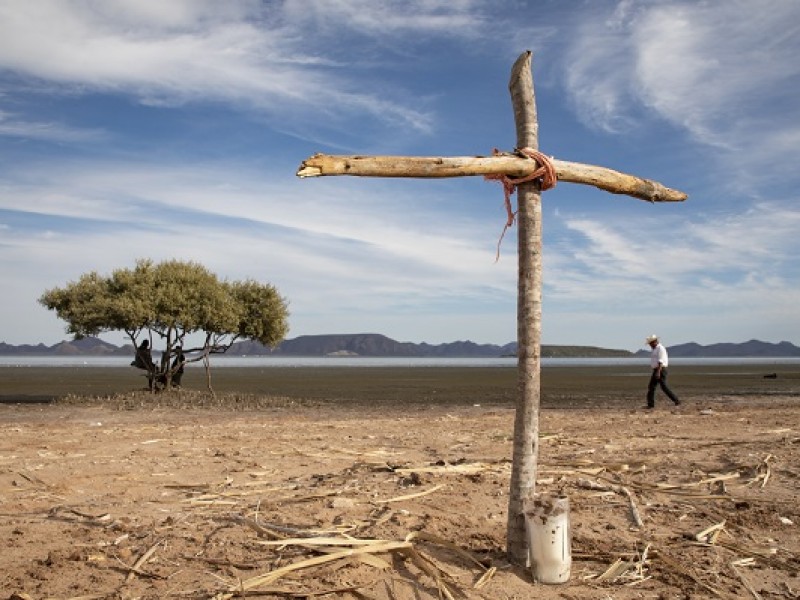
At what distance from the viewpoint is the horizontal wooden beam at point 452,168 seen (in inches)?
219

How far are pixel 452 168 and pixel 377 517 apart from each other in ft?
11.3

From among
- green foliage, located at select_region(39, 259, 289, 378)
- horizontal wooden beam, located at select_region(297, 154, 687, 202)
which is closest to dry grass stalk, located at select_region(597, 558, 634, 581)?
horizontal wooden beam, located at select_region(297, 154, 687, 202)

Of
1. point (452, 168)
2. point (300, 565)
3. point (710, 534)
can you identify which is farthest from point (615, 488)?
point (452, 168)

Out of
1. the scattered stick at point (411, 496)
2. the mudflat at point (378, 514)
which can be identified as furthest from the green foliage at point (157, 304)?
the scattered stick at point (411, 496)

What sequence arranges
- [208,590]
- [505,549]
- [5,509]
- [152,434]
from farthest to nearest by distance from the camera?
[152,434], [5,509], [505,549], [208,590]

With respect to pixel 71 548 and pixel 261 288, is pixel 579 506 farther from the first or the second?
pixel 261 288

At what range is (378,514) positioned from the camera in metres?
7.28

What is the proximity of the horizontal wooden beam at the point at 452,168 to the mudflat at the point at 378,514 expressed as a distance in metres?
3.03

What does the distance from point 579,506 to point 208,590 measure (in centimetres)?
404

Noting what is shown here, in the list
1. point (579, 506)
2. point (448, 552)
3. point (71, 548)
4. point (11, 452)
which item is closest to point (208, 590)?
point (71, 548)

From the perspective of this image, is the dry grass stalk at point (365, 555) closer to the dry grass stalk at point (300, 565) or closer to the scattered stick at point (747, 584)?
the dry grass stalk at point (300, 565)

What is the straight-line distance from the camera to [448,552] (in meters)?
6.33

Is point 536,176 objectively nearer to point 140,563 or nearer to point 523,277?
point 523,277

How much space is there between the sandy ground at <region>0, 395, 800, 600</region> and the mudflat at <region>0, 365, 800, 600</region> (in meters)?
0.02
